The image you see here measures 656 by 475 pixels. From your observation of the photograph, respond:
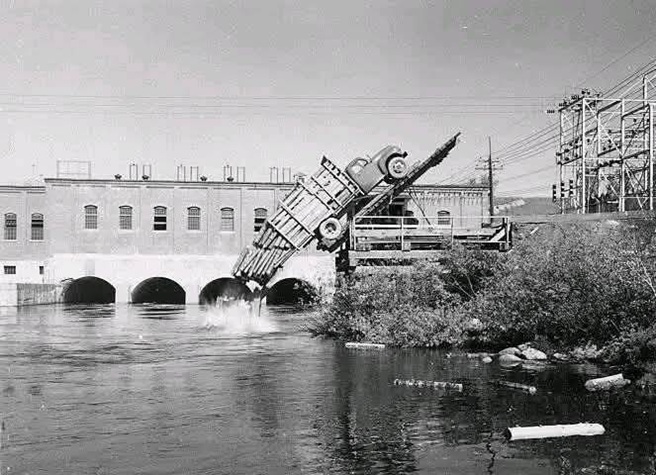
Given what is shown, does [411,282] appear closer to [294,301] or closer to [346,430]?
[346,430]

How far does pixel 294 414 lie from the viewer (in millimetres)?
13281

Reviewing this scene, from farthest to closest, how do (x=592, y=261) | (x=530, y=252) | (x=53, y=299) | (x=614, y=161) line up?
(x=53, y=299)
(x=614, y=161)
(x=530, y=252)
(x=592, y=261)

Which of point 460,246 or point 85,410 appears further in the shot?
point 460,246

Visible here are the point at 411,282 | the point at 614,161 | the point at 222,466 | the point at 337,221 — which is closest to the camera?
the point at 222,466

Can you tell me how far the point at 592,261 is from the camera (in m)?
20.2

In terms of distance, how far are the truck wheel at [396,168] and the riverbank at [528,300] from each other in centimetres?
Result: 553

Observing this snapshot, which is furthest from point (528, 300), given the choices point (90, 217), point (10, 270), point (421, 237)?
point (10, 270)

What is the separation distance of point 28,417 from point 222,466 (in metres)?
4.68

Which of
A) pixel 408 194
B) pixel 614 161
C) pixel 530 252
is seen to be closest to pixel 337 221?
pixel 408 194

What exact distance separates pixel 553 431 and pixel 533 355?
28.0 ft

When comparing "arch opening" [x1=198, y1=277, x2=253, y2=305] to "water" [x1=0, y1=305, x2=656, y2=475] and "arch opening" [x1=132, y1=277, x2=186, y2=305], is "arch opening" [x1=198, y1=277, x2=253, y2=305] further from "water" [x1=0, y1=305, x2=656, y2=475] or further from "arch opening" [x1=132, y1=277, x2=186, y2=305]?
"water" [x1=0, y1=305, x2=656, y2=475]

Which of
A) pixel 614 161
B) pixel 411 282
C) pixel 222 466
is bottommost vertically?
pixel 222 466

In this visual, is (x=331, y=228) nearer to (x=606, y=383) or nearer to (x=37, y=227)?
(x=606, y=383)

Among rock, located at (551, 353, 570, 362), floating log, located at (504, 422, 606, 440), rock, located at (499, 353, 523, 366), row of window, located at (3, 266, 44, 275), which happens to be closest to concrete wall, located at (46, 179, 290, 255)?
row of window, located at (3, 266, 44, 275)
